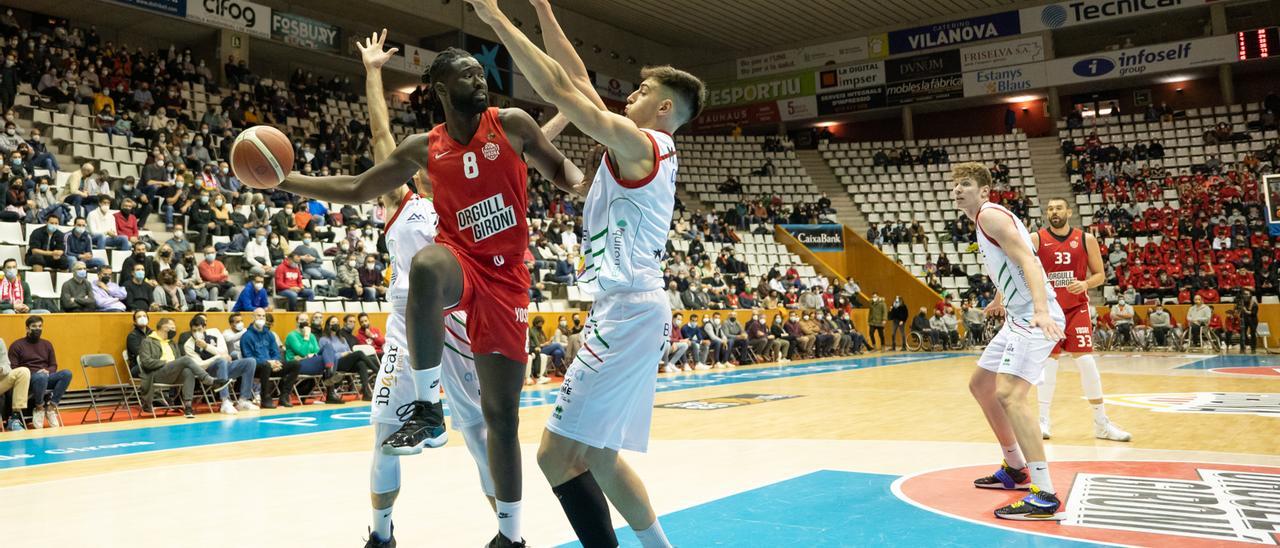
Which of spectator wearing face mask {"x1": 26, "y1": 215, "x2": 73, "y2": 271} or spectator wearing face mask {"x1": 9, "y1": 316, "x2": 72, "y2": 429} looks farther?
spectator wearing face mask {"x1": 26, "y1": 215, "x2": 73, "y2": 271}

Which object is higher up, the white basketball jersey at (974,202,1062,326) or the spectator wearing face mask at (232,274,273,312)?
the spectator wearing face mask at (232,274,273,312)

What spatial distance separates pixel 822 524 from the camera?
14.1ft

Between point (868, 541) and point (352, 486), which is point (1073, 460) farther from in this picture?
point (352, 486)

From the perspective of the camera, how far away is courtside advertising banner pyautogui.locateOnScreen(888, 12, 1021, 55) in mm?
29672

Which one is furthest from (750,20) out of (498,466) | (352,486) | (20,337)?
(498,466)

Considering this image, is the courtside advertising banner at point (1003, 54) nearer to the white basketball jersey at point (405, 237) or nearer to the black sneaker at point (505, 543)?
the white basketball jersey at point (405, 237)

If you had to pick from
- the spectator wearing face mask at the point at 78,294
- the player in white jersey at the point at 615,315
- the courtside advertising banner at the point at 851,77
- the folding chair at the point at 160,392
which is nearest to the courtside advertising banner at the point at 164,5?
the spectator wearing face mask at the point at 78,294

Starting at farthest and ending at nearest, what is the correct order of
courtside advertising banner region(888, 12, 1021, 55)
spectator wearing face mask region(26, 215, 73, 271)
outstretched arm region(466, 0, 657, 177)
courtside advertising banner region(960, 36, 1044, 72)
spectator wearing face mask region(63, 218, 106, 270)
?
courtside advertising banner region(960, 36, 1044, 72)
courtside advertising banner region(888, 12, 1021, 55)
spectator wearing face mask region(63, 218, 106, 270)
spectator wearing face mask region(26, 215, 73, 271)
outstretched arm region(466, 0, 657, 177)

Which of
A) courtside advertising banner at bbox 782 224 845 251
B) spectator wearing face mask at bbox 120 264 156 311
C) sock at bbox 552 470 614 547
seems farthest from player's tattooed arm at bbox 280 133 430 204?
courtside advertising banner at bbox 782 224 845 251

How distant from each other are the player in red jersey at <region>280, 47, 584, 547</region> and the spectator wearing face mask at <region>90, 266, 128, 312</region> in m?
9.09

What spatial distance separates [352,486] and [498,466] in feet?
9.50

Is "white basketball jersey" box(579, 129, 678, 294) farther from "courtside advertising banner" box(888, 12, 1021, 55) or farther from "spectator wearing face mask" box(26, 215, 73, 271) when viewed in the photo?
"courtside advertising banner" box(888, 12, 1021, 55)

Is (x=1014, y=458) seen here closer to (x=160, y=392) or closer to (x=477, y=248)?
(x=477, y=248)

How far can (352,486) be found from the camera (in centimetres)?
570
